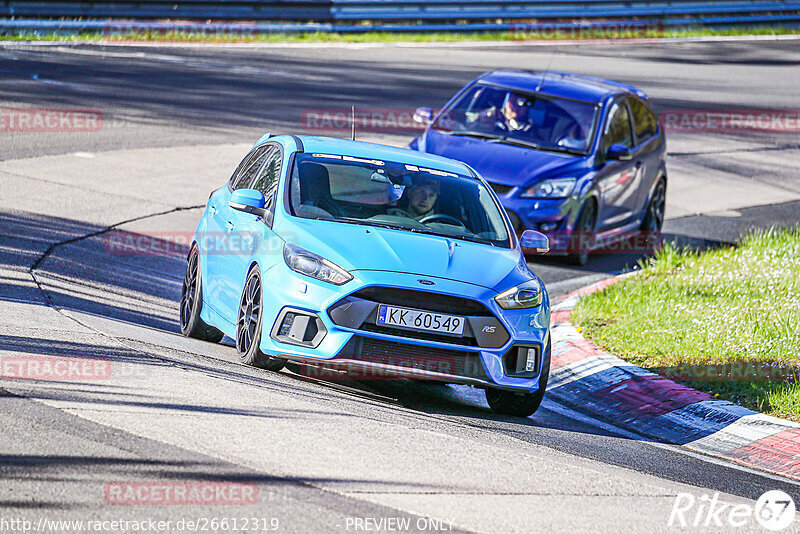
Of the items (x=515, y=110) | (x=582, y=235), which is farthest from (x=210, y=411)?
(x=515, y=110)

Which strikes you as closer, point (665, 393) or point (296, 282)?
point (296, 282)

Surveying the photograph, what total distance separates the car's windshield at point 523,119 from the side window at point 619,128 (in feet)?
0.78

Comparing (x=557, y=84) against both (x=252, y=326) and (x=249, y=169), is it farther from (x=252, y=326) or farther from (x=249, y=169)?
(x=252, y=326)

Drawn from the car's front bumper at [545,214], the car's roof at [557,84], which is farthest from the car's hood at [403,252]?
the car's roof at [557,84]

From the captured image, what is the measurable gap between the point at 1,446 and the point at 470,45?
28.7m

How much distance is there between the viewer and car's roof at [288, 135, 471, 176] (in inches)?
357

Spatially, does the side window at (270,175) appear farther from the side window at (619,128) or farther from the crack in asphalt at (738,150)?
Answer: the crack in asphalt at (738,150)

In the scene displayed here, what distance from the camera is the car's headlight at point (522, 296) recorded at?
7.79 metres

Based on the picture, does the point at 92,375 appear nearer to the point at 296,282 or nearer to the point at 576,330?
the point at 296,282

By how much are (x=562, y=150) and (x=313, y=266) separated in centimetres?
688

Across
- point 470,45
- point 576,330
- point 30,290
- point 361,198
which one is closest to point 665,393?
point 576,330

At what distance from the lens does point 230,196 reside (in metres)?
9.15

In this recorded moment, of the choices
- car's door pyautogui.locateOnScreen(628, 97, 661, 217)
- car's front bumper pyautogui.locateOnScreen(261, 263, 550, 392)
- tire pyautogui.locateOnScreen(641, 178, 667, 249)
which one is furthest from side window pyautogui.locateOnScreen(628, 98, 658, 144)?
car's front bumper pyautogui.locateOnScreen(261, 263, 550, 392)

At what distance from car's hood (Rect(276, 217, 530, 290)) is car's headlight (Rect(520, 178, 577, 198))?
16.0 ft
